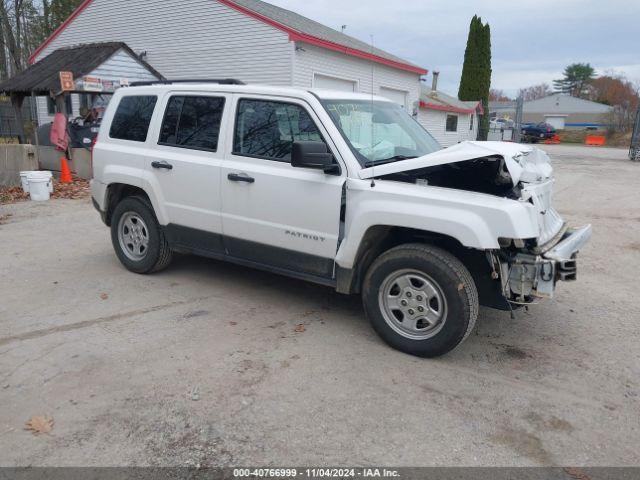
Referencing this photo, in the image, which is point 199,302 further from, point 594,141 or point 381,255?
point 594,141

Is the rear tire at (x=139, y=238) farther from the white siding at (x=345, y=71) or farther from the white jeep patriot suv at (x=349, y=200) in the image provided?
the white siding at (x=345, y=71)

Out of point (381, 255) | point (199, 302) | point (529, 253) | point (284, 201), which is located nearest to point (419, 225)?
point (381, 255)

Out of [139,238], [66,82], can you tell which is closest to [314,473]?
[139,238]

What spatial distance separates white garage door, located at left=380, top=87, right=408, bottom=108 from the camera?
2062cm

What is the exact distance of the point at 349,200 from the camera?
4090mm

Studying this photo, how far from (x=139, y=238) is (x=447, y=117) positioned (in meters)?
28.7

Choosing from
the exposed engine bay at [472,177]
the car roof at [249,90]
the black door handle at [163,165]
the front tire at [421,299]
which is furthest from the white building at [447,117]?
the front tire at [421,299]

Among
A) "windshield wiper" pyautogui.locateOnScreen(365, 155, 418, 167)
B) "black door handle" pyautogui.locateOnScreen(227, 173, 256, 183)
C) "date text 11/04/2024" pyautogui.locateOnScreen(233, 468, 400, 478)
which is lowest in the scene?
"date text 11/04/2024" pyautogui.locateOnScreen(233, 468, 400, 478)

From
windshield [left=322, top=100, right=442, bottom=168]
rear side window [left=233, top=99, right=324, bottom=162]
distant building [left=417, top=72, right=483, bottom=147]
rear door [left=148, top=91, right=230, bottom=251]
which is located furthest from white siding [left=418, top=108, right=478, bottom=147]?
rear side window [left=233, top=99, right=324, bottom=162]

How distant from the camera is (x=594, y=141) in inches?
1831

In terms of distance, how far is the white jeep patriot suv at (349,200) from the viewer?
145 inches

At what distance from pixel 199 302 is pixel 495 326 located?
9.05 feet

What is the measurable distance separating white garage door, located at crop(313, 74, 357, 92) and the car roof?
38.5 feet

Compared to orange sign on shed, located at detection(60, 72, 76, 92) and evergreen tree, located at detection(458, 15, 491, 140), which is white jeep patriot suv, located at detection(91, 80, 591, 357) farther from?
evergreen tree, located at detection(458, 15, 491, 140)
